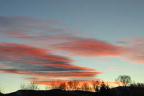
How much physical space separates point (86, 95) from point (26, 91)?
105ft

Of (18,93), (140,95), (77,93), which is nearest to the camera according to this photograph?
(140,95)

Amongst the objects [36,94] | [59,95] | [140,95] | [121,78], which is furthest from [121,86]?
[36,94]

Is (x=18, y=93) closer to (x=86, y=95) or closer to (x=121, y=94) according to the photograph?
(x=86, y=95)

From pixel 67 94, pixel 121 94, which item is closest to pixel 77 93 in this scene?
pixel 67 94

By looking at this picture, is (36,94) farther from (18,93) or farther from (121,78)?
(121,78)

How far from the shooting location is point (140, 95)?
6147 inches

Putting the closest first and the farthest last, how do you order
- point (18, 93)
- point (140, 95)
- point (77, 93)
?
point (140, 95), point (18, 93), point (77, 93)

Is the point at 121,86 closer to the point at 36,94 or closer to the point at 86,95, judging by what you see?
the point at 86,95

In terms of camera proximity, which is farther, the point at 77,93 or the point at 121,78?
the point at 77,93

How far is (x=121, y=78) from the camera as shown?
170m

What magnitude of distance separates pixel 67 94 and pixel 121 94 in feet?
105

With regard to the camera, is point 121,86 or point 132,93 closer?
point 132,93

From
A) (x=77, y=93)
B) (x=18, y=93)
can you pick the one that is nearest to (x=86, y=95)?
(x=77, y=93)

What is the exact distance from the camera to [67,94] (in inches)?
6969
